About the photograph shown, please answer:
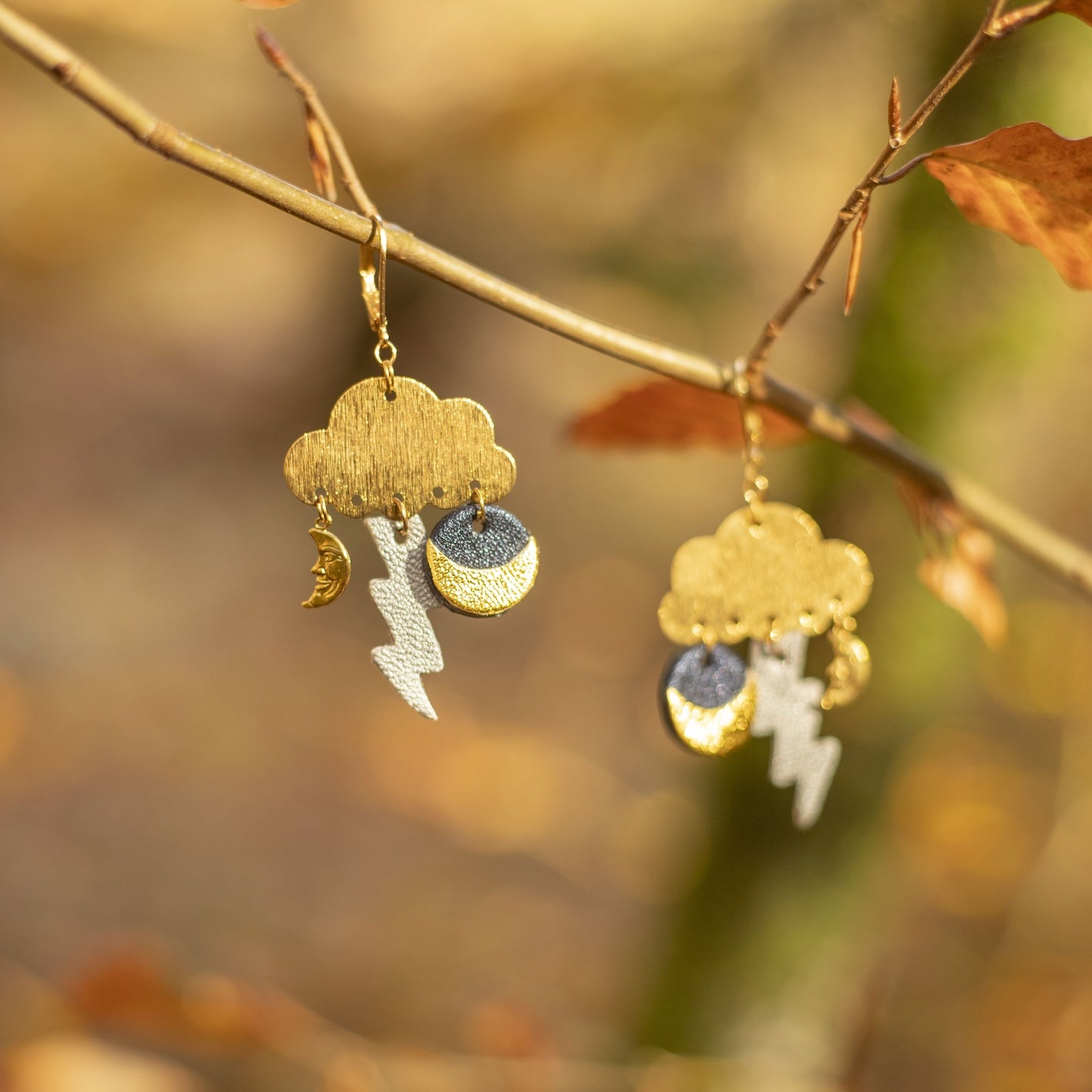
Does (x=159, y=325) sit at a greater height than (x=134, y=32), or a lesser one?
greater

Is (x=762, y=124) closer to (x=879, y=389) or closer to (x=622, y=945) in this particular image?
(x=879, y=389)

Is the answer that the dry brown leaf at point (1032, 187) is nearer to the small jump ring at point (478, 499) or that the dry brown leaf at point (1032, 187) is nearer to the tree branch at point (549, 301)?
the tree branch at point (549, 301)

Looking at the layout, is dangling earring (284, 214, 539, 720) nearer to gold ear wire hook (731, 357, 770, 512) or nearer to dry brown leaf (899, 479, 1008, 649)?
gold ear wire hook (731, 357, 770, 512)

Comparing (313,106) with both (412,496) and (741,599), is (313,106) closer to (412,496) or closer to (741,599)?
(412,496)

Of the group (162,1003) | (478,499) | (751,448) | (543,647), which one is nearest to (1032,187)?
(751,448)

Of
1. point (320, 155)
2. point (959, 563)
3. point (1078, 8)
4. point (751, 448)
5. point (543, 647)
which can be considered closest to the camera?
point (1078, 8)

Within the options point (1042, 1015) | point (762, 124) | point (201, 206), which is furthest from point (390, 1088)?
point (201, 206)

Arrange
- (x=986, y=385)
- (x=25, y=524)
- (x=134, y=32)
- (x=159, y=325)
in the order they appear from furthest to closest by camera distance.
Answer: (x=159, y=325) → (x=25, y=524) → (x=134, y=32) → (x=986, y=385)
